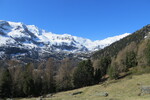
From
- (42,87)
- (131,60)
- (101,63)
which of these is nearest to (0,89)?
(42,87)

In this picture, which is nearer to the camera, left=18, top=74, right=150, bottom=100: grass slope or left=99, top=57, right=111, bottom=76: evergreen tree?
left=18, top=74, right=150, bottom=100: grass slope

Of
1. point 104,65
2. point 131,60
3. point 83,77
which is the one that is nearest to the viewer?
point 83,77

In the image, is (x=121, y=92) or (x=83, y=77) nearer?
(x=121, y=92)

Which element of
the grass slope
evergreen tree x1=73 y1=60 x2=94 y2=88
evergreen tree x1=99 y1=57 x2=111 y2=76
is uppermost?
evergreen tree x1=99 y1=57 x2=111 y2=76

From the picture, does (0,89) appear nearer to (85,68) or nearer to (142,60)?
(85,68)

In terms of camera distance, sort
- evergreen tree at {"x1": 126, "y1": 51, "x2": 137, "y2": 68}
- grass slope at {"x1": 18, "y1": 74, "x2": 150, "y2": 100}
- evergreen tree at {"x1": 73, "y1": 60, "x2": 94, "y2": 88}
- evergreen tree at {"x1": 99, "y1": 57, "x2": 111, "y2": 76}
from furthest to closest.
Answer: evergreen tree at {"x1": 99, "y1": 57, "x2": 111, "y2": 76}
evergreen tree at {"x1": 126, "y1": 51, "x2": 137, "y2": 68}
evergreen tree at {"x1": 73, "y1": 60, "x2": 94, "y2": 88}
grass slope at {"x1": 18, "y1": 74, "x2": 150, "y2": 100}

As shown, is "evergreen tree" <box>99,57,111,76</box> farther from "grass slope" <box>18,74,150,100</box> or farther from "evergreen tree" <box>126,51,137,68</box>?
"grass slope" <box>18,74,150,100</box>

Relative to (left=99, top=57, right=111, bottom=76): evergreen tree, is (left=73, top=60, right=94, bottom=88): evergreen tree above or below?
below

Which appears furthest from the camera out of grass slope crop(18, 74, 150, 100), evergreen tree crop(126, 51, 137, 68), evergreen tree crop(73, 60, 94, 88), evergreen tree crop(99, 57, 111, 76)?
evergreen tree crop(99, 57, 111, 76)

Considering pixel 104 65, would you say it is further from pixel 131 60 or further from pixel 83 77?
pixel 83 77

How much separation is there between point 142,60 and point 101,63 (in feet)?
113

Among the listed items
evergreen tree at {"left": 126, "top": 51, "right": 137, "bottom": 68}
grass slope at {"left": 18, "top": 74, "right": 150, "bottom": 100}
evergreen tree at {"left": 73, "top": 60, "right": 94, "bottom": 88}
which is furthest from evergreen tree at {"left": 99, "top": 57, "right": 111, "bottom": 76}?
grass slope at {"left": 18, "top": 74, "right": 150, "bottom": 100}

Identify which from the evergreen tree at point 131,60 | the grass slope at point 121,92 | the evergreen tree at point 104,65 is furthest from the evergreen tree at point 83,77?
the grass slope at point 121,92

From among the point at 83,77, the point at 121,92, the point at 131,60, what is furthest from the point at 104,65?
the point at 121,92
